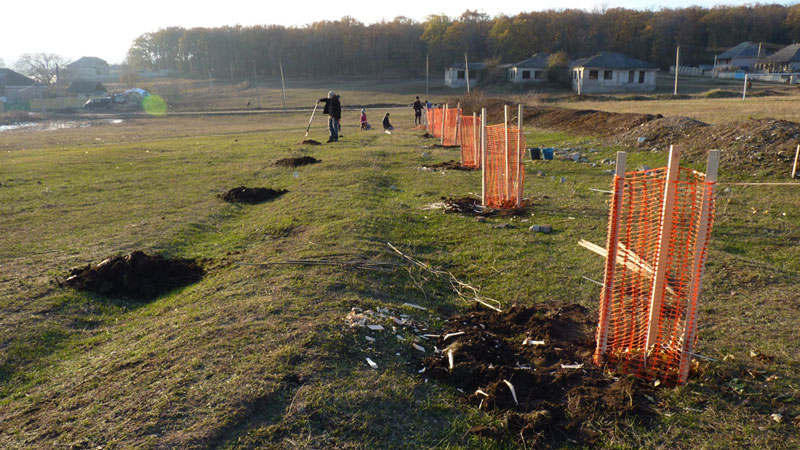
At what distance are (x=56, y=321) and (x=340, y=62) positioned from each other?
3993 inches

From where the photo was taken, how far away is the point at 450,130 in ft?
68.2

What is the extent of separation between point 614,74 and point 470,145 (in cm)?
5309

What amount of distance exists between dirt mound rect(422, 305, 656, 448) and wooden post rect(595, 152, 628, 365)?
193 mm

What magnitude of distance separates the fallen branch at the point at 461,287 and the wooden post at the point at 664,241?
1.62 meters

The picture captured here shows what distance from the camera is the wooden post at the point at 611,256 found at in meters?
3.89

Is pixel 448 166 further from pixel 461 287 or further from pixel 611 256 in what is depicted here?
pixel 611 256

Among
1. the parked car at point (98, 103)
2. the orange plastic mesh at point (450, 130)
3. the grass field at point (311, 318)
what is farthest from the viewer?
the parked car at point (98, 103)

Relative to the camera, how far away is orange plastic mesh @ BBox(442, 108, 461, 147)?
63.9 ft

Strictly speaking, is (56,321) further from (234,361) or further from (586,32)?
(586,32)

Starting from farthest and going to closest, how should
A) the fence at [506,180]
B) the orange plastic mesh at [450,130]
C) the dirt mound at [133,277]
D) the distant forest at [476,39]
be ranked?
the distant forest at [476,39] → the orange plastic mesh at [450,130] → the fence at [506,180] → the dirt mound at [133,277]

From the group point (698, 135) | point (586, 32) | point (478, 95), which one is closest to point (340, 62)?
point (586, 32)

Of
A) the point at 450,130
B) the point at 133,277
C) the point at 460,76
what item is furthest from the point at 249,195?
the point at 460,76

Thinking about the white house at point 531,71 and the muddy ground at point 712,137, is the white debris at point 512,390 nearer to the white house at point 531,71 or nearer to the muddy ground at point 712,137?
the muddy ground at point 712,137

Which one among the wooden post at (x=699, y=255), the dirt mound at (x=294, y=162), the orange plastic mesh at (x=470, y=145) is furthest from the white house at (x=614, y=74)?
the wooden post at (x=699, y=255)
